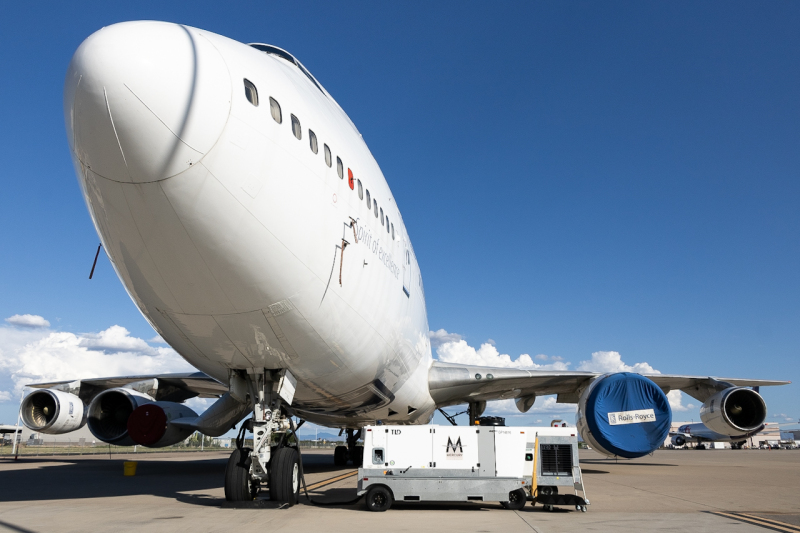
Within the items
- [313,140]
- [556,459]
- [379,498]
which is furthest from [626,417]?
[313,140]

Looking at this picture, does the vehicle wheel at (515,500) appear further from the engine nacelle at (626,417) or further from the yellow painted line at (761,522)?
the engine nacelle at (626,417)

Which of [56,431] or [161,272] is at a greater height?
[161,272]

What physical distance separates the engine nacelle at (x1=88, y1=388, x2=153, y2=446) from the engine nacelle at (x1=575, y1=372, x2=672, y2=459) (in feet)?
33.4

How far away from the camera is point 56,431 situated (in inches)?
555

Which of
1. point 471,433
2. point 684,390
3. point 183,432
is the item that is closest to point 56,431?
point 183,432

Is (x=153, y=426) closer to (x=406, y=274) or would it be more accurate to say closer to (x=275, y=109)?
(x=406, y=274)

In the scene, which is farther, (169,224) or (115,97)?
(169,224)

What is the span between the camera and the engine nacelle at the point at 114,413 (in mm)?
13453

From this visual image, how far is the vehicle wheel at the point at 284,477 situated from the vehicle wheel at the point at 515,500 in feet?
9.58

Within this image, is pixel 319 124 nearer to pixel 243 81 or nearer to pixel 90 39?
pixel 243 81

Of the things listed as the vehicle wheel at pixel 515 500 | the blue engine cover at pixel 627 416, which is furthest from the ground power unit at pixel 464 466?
the blue engine cover at pixel 627 416

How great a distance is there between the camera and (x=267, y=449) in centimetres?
691

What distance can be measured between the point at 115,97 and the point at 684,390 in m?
15.5

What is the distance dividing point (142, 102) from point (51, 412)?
538 inches
